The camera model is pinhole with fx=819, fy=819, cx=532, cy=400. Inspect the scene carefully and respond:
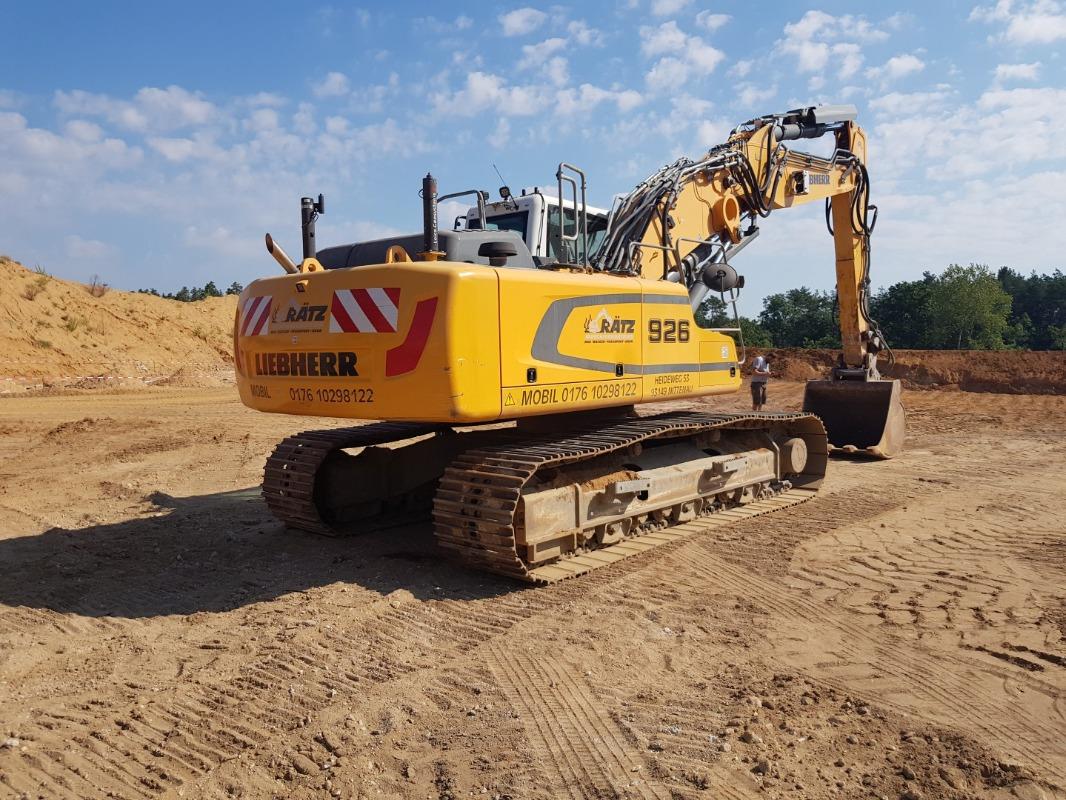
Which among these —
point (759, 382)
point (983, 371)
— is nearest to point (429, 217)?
point (759, 382)

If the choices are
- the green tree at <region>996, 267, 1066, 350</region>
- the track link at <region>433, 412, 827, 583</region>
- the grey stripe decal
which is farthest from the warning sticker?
the green tree at <region>996, 267, 1066, 350</region>

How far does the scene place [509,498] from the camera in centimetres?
527

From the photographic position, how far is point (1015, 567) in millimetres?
5879

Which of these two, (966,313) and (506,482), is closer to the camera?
(506,482)

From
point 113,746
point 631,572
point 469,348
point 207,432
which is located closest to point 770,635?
point 631,572

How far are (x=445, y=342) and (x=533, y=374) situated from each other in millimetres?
766

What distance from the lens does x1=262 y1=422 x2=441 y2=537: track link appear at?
6641mm

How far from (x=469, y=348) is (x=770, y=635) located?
2.43m

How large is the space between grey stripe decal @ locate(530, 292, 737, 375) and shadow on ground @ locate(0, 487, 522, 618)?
1599 mm

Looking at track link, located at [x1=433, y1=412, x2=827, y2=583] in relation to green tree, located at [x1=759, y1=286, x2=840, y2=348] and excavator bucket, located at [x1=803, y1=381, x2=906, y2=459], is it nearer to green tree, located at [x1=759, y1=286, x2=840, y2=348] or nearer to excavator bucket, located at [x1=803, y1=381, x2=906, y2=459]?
excavator bucket, located at [x1=803, y1=381, x2=906, y2=459]

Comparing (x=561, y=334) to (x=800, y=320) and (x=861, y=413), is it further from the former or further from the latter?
(x=800, y=320)

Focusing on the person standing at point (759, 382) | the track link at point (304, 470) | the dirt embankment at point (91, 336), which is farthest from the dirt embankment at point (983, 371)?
the dirt embankment at point (91, 336)

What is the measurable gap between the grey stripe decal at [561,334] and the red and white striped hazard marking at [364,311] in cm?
97

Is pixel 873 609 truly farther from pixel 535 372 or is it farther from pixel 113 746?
pixel 113 746
